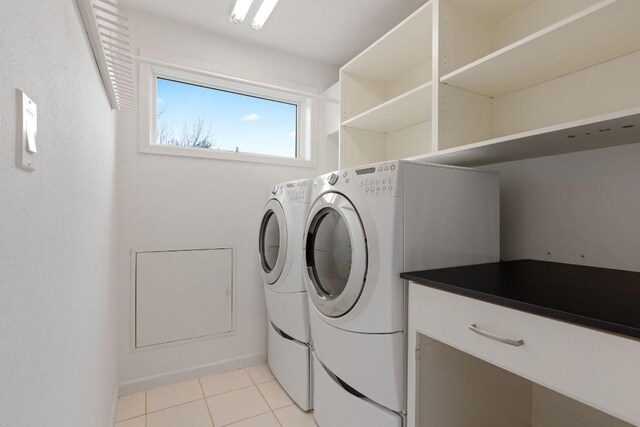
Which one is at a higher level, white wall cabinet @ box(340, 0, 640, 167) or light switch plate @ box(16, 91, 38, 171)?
white wall cabinet @ box(340, 0, 640, 167)

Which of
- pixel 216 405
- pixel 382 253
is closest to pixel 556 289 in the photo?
pixel 382 253

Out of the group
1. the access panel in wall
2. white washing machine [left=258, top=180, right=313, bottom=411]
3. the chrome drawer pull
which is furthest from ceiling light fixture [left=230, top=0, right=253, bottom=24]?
the chrome drawer pull

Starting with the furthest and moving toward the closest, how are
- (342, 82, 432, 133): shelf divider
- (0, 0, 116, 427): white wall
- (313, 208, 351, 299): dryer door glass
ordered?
1. (342, 82, 432, 133): shelf divider
2. (313, 208, 351, 299): dryer door glass
3. (0, 0, 116, 427): white wall

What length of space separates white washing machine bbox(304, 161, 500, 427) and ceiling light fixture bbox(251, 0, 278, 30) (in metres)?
1.28

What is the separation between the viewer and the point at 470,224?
1.42 meters

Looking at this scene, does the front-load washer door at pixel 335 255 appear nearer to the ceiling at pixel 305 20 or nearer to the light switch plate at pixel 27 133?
the light switch plate at pixel 27 133

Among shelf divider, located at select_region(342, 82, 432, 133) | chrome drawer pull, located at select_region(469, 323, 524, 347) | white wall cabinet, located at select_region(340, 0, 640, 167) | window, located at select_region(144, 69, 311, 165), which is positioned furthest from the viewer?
window, located at select_region(144, 69, 311, 165)

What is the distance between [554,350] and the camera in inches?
30.1

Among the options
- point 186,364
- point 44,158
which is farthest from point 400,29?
point 186,364

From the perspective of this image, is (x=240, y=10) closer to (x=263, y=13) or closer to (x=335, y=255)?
(x=263, y=13)

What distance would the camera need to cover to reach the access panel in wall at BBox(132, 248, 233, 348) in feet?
7.02

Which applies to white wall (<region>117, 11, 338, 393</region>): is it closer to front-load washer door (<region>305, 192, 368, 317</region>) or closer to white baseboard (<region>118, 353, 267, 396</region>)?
white baseboard (<region>118, 353, 267, 396</region>)

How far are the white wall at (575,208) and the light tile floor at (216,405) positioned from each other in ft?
5.30

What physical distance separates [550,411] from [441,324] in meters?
1.02
